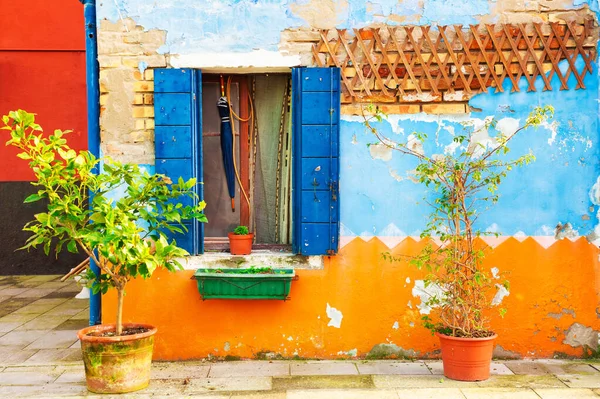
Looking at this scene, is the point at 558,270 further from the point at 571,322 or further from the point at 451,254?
the point at 451,254

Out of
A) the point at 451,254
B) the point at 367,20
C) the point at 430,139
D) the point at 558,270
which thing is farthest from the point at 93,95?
the point at 558,270

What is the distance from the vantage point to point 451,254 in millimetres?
4781

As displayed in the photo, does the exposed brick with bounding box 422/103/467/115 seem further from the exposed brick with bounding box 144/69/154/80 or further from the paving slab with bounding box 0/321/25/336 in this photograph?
the paving slab with bounding box 0/321/25/336

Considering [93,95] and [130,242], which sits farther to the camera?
[93,95]

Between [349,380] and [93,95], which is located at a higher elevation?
[93,95]

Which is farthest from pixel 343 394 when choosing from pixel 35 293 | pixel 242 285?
pixel 35 293

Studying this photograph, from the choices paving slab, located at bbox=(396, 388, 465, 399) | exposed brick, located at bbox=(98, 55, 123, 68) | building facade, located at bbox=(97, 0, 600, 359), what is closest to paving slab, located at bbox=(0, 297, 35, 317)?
building facade, located at bbox=(97, 0, 600, 359)

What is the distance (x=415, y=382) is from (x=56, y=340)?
10.5ft

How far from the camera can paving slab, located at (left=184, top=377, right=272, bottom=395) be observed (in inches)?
181

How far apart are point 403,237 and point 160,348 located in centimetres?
206

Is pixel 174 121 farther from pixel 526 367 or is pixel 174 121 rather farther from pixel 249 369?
pixel 526 367

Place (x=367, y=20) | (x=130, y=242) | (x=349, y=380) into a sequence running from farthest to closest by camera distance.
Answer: (x=367, y=20), (x=349, y=380), (x=130, y=242)

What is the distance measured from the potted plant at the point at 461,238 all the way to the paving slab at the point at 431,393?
0.78ft

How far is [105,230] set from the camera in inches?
171
